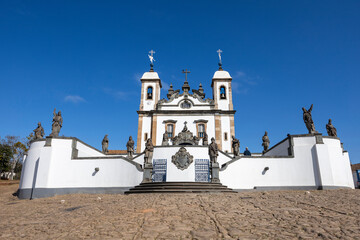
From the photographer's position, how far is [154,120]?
Answer: 3117 cm

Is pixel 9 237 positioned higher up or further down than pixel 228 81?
further down

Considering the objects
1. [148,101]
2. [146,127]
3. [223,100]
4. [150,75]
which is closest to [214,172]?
[146,127]

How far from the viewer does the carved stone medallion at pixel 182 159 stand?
17625 millimetres

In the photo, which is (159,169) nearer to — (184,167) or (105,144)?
(184,167)

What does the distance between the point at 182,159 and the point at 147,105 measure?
16856 millimetres

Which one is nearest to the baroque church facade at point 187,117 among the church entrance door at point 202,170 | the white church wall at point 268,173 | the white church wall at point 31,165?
the church entrance door at point 202,170

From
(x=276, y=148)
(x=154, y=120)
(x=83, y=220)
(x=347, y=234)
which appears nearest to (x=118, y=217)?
(x=83, y=220)

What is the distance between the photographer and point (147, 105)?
33219mm

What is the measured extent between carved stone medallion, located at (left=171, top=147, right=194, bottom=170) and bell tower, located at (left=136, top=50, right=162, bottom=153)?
12867mm

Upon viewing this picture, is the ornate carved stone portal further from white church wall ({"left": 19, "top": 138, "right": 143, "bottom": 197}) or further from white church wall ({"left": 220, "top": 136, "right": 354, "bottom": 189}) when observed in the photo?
white church wall ({"left": 19, "top": 138, "right": 143, "bottom": 197})

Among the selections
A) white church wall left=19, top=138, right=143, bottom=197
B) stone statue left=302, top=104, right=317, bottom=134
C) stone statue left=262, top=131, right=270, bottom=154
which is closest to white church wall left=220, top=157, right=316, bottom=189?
stone statue left=302, top=104, right=317, bottom=134

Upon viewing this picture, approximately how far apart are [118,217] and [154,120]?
972 inches

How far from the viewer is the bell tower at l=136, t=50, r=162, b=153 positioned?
3080 cm

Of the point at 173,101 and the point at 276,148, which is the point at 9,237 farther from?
the point at 173,101
